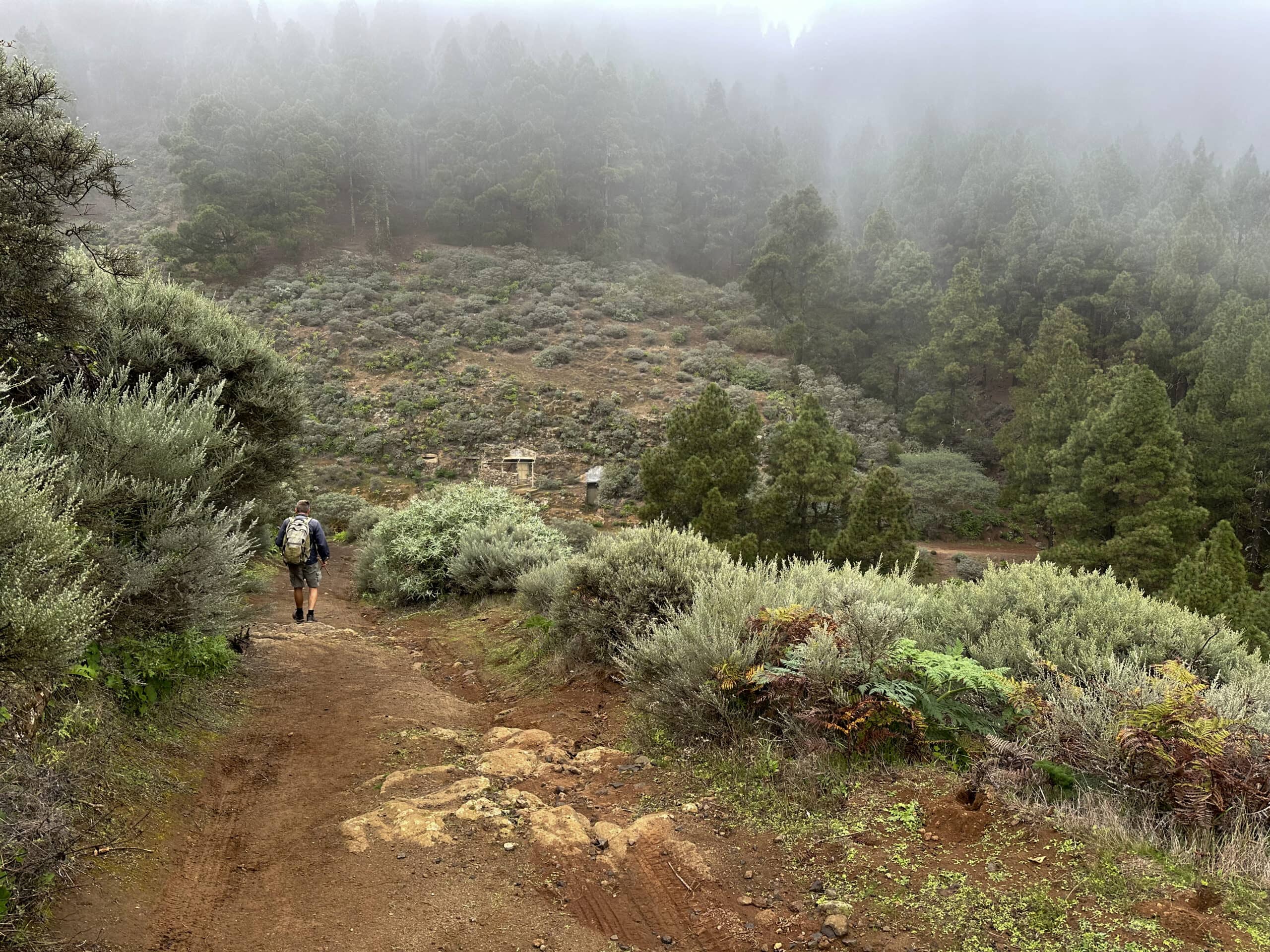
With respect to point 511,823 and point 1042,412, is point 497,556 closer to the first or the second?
point 511,823

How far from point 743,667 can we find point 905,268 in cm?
4635

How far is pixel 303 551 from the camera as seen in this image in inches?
334

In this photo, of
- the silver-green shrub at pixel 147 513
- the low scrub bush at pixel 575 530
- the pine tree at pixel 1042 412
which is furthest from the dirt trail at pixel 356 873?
the pine tree at pixel 1042 412

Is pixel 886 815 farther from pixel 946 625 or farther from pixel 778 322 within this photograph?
pixel 778 322

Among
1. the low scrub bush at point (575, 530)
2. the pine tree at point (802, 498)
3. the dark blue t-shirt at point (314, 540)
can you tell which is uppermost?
the dark blue t-shirt at point (314, 540)

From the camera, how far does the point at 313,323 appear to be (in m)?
36.9

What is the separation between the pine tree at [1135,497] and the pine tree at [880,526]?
6.91 metres

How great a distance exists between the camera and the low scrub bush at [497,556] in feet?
34.6

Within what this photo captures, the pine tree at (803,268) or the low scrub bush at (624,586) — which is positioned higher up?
the pine tree at (803,268)

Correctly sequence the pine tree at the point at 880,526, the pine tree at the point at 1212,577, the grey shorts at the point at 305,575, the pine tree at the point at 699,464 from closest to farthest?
the grey shorts at the point at 305,575 → the pine tree at the point at 1212,577 → the pine tree at the point at 880,526 → the pine tree at the point at 699,464

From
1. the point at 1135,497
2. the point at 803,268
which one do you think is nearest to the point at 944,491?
the point at 1135,497

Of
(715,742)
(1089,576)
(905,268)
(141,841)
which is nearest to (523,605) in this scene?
(715,742)

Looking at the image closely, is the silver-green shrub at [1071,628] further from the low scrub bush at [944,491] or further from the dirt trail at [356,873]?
the low scrub bush at [944,491]

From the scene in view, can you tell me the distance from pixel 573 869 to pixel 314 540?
641 cm
